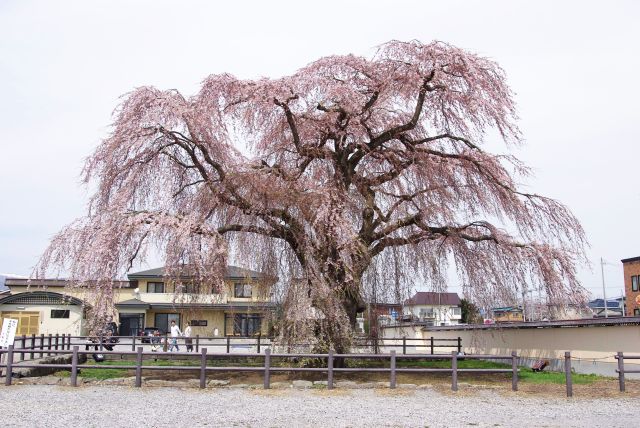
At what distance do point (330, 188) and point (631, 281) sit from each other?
35.7 meters

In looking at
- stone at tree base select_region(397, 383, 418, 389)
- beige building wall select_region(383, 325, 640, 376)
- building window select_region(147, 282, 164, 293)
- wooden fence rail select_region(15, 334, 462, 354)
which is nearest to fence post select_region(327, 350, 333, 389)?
wooden fence rail select_region(15, 334, 462, 354)

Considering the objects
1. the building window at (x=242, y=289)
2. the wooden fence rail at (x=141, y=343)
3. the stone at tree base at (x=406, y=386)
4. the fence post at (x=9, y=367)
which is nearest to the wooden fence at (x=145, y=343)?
the wooden fence rail at (x=141, y=343)

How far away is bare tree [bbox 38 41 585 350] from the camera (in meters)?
13.9

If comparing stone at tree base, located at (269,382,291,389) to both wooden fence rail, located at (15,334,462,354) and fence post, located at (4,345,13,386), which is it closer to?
wooden fence rail, located at (15,334,462,354)

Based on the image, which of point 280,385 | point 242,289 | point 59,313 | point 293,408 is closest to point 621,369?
point 293,408

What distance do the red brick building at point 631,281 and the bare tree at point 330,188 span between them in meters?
30.9

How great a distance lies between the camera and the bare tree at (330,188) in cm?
1385

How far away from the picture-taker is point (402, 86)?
15.2 meters

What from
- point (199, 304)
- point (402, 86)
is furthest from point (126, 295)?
point (402, 86)

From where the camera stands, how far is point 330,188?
578 inches

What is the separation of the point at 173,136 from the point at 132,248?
9.51 ft

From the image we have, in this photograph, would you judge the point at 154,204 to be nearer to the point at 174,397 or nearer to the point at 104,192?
the point at 104,192

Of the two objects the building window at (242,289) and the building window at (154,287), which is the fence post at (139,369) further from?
the building window at (154,287)

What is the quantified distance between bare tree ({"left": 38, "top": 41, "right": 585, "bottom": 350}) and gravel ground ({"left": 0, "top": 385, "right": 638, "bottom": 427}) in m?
2.15
